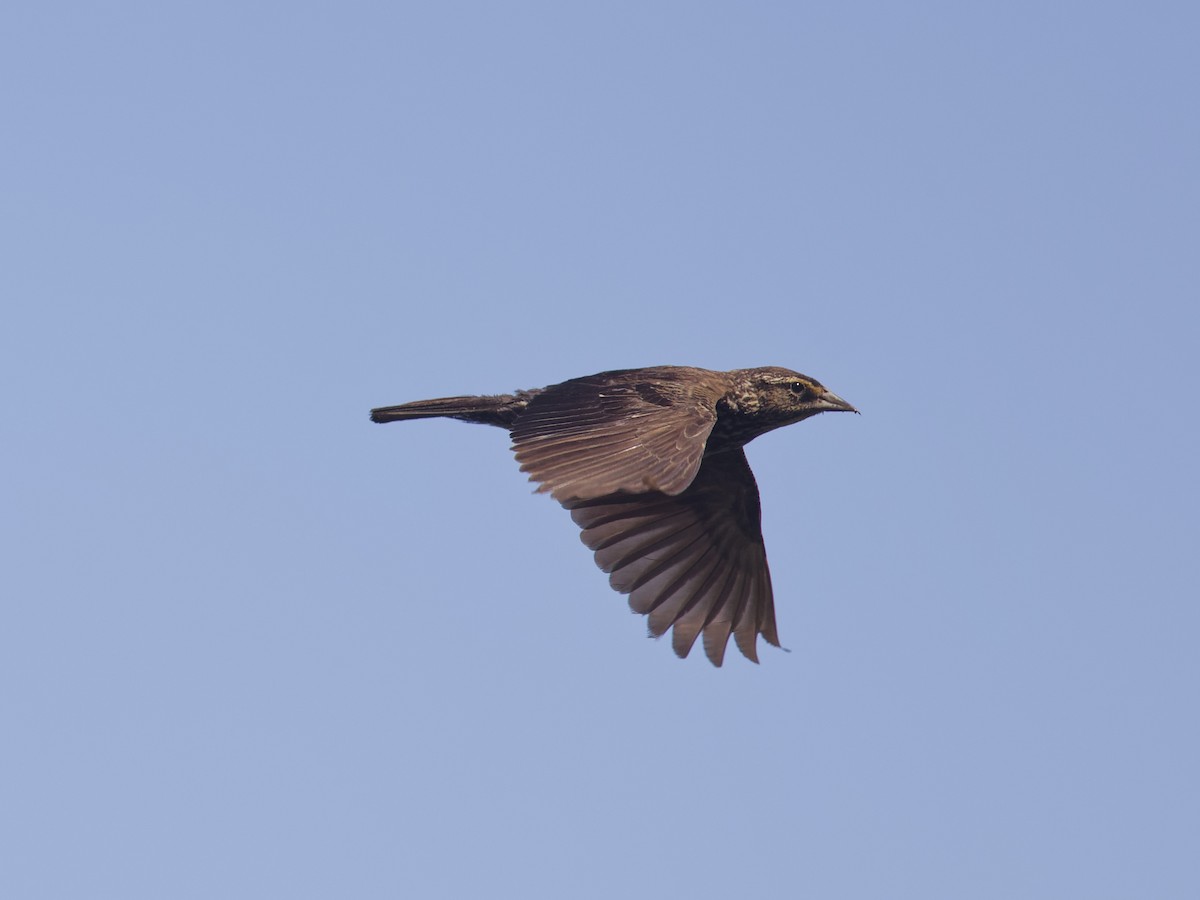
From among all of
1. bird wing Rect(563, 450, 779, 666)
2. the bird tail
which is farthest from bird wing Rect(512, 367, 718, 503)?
bird wing Rect(563, 450, 779, 666)

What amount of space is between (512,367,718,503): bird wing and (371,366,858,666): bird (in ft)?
0.03

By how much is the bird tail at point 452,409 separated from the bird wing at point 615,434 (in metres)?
0.33

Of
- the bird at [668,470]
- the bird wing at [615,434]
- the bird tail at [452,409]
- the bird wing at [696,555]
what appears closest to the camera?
the bird wing at [615,434]

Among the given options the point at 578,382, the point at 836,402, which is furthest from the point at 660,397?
the point at 836,402

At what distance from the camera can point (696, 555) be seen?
1230cm

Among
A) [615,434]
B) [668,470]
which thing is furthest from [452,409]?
[668,470]

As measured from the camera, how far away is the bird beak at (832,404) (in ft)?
37.7

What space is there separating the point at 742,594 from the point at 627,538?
889mm

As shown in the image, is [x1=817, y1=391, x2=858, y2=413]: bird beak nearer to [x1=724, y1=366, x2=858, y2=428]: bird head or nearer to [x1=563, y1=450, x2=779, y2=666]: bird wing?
[x1=724, y1=366, x2=858, y2=428]: bird head

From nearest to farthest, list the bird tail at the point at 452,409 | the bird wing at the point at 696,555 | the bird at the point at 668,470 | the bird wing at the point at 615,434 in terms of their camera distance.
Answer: the bird wing at the point at 615,434 < the bird at the point at 668,470 < the bird tail at the point at 452,409 < the bird wing at the point at 696,555

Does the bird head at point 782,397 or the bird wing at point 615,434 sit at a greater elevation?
the bird head at point 782,397

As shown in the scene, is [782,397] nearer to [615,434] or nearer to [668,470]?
[615,434]

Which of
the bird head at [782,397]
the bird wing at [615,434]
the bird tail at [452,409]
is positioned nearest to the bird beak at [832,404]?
the bird head at [782,397]

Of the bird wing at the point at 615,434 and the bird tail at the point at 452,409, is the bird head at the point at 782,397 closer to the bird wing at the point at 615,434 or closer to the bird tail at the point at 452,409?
the bird wing at the point at 615,434
